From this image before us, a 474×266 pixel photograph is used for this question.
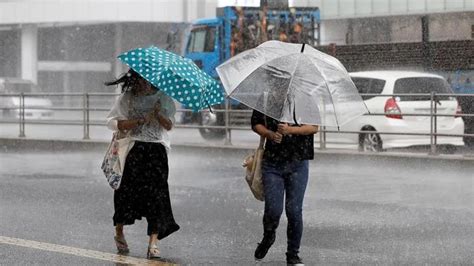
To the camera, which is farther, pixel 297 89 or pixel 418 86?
pixel 418 86

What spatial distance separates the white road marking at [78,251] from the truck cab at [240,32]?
57.5 feet

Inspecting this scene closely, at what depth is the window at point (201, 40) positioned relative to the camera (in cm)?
→ 2762

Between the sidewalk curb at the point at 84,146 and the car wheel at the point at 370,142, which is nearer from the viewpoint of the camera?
the sidewalk curb at the point at 84,146

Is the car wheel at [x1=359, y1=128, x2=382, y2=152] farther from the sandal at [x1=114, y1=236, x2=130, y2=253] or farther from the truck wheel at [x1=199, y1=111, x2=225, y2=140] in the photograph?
the sandal at [x1=114, y1=236, x2=130, y2=253]

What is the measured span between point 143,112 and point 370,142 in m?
10.8

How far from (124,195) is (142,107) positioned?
71 centimetres

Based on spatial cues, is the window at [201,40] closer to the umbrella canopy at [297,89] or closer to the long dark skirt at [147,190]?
the long dark skirt at [147,190]

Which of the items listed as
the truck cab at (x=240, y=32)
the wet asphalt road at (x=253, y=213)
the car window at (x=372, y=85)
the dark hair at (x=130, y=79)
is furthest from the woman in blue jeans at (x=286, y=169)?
the truck cab at (x=240, y=32)

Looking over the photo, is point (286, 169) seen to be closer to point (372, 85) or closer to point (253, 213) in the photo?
point (253, 213)

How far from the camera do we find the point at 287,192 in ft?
26.7

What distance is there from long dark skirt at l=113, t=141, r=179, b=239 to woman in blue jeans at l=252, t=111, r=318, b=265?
0.83 metres

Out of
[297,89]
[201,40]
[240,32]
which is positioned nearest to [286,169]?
[297,89]

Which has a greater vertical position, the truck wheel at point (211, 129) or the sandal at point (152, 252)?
the sandal at point (152, 252)

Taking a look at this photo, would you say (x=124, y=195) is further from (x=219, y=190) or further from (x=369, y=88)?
(x=369, y=88)
